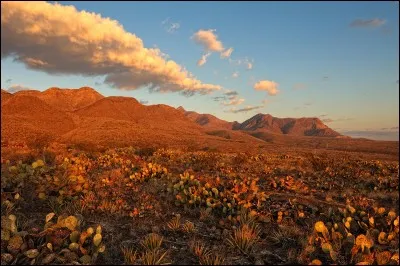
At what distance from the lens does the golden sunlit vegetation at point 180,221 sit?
6.35 meters

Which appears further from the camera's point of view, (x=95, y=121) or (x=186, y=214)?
(x=95, y=121)

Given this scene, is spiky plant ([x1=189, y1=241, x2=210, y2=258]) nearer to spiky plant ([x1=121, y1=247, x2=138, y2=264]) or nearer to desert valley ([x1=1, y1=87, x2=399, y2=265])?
desert valley ([x1=1, y1=87, x2=399, y2=265])

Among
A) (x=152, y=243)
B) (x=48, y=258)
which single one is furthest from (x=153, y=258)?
(x=48, y=258)

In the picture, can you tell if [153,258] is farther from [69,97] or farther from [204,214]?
[69,97]

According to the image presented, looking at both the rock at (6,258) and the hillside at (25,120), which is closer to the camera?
the rock at (6,258)

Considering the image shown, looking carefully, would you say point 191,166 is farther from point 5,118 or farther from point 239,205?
point 5,118

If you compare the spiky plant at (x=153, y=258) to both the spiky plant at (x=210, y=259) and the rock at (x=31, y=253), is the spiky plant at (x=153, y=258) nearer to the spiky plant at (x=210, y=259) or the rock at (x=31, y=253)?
the spiky plant at (x=210, y=259)

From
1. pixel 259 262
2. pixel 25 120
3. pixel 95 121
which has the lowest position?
pixel 259 262

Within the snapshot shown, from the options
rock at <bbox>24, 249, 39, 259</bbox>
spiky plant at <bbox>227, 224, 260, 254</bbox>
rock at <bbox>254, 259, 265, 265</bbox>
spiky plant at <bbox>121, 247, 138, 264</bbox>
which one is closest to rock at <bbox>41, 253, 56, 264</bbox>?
rock at <bbox>24, 249, 39, 259</bbox>

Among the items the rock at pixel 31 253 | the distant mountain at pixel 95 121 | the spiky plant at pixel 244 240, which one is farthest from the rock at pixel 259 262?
the distant mountain at pixel 95 121

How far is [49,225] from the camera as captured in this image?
693cm

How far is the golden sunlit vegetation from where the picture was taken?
6352 millimetres

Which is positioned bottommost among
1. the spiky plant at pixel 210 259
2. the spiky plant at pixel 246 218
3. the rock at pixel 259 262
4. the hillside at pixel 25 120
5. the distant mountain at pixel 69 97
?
the rock at pixel 259 262

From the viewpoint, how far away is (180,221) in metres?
8.82
